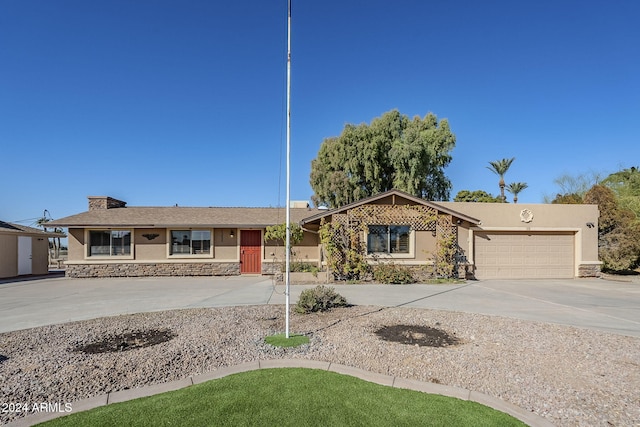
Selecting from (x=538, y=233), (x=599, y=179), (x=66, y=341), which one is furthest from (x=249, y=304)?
(x=599, y=179)

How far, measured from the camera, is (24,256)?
19.5 meters

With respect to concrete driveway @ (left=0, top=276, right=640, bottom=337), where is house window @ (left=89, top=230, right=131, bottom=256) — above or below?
above

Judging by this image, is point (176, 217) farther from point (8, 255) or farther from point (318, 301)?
point (318, 301)

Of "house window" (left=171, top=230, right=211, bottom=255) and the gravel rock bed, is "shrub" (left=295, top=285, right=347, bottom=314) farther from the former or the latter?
"house window" (left=171, top=230, right=211, bottom=255)

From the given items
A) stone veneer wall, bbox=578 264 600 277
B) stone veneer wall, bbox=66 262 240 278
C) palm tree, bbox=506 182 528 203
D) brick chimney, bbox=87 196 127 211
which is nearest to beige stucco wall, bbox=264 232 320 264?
stone veneer wall, bbox=66 262 240 278

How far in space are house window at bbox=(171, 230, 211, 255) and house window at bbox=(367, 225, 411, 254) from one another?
8.34 metres

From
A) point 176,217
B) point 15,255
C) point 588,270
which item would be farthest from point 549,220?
point 15,255

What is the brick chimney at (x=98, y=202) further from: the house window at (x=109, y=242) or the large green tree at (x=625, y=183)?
the large green tree at (x=625, y=183)

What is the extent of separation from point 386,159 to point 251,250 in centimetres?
1541

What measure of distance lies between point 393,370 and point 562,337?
13.0 feet

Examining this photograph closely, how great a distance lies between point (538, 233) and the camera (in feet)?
55.6

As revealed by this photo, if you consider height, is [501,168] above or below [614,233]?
above

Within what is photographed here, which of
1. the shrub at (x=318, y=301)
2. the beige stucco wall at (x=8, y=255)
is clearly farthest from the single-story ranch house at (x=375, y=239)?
the shrub at (x=318, y=301)

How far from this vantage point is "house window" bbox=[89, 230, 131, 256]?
17.4 m
